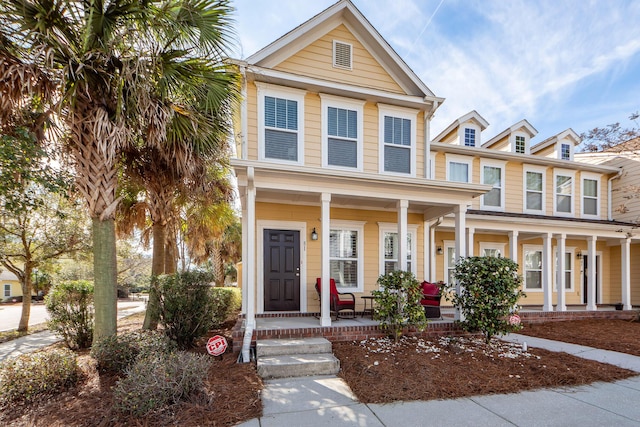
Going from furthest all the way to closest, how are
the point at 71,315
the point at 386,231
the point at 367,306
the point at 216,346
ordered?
1. the point at 386,231
2. the point at 367,306
3. the point at 71,315
4. the point at 216,346

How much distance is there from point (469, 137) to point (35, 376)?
11.9 metres

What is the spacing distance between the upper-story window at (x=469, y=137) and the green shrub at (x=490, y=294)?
228 inches

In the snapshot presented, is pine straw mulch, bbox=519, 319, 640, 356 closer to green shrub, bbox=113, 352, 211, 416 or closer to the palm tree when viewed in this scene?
green shrub, bbox=113, 352, 211, 416

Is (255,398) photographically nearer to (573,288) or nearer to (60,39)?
(60,39)

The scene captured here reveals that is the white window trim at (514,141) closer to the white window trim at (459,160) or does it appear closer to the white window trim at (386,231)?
the white window trim at (459,160)

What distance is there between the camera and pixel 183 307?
215 inches

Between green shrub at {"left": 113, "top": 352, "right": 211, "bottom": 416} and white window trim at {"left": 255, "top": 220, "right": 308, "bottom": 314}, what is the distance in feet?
11.6

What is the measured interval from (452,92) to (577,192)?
6723mm

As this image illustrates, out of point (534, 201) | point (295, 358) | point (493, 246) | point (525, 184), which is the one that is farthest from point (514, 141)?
point (295, 358)

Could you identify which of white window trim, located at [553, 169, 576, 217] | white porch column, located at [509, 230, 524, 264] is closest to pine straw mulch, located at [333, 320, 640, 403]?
white porch column, located at [509, 230, 524, 264]

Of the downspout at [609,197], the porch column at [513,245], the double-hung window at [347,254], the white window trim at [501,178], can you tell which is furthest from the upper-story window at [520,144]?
the double-hung window at [347,254]

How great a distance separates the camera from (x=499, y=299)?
18.7 feet

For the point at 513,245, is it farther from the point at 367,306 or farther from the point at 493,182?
the point at 367,306

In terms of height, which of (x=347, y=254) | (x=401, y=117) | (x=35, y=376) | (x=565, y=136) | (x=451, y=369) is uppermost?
(x=565, y=136)
